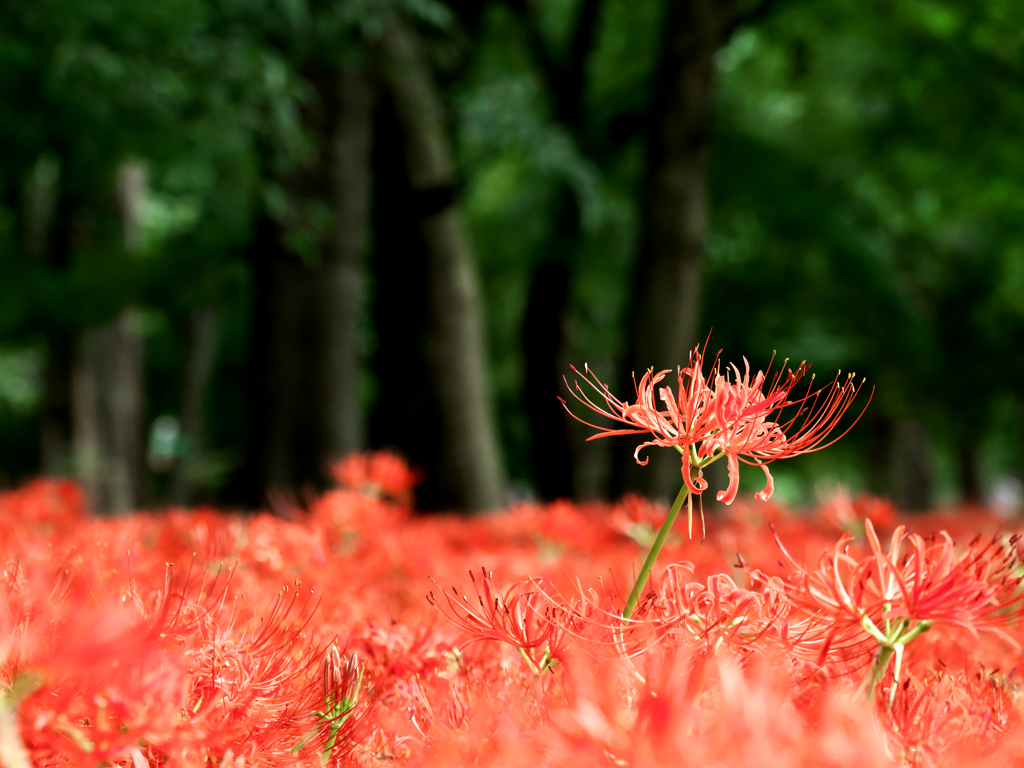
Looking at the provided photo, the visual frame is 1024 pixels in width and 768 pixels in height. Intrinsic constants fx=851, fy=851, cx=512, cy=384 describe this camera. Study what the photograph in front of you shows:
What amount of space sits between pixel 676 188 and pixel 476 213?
9.49 meters

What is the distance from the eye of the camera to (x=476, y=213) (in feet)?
51.0

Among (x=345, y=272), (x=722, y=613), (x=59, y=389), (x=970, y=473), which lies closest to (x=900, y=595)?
(x=722, y=613)

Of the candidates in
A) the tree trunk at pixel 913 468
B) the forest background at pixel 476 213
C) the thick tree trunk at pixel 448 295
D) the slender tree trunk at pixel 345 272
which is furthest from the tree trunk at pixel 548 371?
the tree trunk at pixel 913 468

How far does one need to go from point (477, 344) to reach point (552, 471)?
4411 mm

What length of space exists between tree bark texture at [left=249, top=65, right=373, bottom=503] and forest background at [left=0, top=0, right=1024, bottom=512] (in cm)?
2

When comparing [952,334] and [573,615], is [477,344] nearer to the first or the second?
[573,615]

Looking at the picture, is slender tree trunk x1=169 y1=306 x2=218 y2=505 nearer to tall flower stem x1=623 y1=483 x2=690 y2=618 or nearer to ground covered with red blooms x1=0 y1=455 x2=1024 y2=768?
ground covered with red blooms x1=0 y1=455 x2=1024 y2=768

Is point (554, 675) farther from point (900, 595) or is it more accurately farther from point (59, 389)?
point (59, 389)

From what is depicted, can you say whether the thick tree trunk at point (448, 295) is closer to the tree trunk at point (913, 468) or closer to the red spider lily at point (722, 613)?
the red spider lily at point (722, 613)

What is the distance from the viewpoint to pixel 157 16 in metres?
5.75

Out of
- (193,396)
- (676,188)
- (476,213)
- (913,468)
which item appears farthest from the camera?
(913,468)

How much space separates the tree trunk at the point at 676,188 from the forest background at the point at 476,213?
23 millimetres

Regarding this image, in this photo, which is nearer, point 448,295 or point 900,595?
point 900,595

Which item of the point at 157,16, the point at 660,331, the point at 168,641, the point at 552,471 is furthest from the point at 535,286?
the point at 168,641
